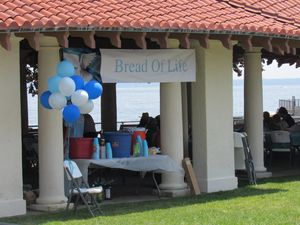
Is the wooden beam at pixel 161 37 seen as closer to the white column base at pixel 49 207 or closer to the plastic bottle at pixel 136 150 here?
the plastic bottle at pixel 136 150

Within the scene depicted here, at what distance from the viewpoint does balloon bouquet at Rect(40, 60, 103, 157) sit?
9953 millimetres

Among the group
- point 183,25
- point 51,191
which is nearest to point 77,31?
point 183,25

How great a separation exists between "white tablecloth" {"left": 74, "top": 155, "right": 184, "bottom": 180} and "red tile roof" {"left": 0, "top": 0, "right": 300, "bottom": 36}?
2.36 metres

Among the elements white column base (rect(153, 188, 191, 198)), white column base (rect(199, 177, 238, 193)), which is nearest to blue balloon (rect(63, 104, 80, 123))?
white column base (rect(153, 188, 191, 198))

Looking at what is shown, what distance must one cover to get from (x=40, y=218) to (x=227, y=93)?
4.56 m

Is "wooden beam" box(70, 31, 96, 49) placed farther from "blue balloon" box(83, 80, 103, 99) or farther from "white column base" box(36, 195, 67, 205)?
"white column base" box(36, 195, 67, 205)

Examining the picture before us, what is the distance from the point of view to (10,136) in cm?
1121

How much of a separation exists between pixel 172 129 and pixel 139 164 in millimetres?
1023

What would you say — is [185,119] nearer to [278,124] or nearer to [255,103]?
[255,103]

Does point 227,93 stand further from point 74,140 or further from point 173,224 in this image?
point 173,224

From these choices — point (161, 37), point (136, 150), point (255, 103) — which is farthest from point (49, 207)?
point (255, 103)

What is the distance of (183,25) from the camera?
1152 centimetres

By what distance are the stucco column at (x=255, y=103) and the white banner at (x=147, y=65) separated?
8.68 feet

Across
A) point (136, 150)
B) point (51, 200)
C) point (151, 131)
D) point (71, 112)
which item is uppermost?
point (71, 112)
